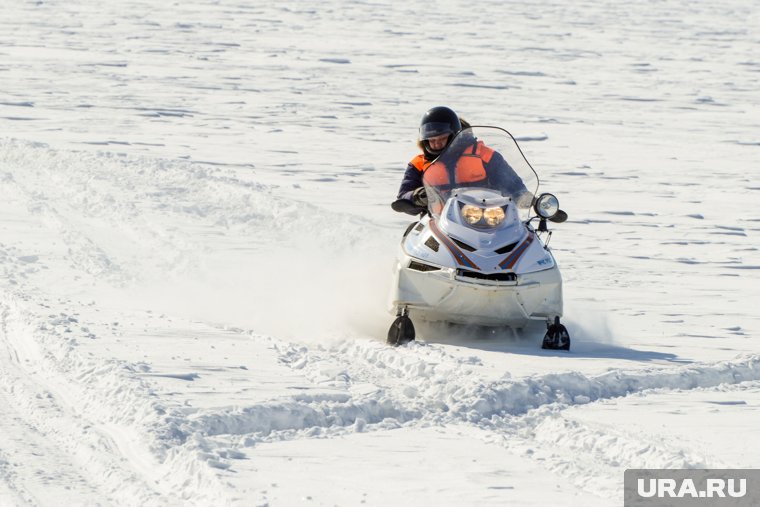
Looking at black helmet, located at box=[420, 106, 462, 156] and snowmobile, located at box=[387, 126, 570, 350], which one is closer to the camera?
snowmobile, located at box=[387, 126, 570, 350]

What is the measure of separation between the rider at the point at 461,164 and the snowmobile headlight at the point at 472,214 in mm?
461

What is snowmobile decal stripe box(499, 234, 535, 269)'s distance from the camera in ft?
25.6

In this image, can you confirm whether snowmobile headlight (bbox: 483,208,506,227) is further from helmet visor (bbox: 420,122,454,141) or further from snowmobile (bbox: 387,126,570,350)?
helmet visor (bbox: 420,122,454,141)

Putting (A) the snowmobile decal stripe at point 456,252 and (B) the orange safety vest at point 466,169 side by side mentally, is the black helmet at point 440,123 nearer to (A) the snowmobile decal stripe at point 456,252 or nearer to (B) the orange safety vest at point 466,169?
(B) the orange safety vest at point 466,169

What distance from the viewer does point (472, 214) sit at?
26.6ft

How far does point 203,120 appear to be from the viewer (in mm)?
19656

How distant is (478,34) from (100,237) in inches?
922

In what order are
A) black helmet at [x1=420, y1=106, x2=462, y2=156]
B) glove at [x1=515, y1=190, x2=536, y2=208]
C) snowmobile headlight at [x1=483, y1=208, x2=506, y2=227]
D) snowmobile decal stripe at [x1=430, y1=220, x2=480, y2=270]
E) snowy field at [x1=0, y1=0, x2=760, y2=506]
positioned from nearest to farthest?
snowy field at [x1=0, y1=0, x2=760, y2=506] → snowmobile decal stripe at [x1=430, y1=220, x2=480, y2=270] → snowmobile headlight at [x1=483, y1=208, x2=506, y2=227] → glove at [x1=515, y1=190, x2=536, y2=208] → black helmet at [x1=420, y1=106, x2=462, y2=156]

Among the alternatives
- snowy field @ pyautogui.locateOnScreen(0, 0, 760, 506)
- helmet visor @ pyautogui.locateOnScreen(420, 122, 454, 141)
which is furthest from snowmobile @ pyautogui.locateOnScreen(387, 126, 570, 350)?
helmet visor @ pyautogui.locateOnScreen(420, 122, 454, 141)

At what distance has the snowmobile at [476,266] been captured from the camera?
7.79 metres

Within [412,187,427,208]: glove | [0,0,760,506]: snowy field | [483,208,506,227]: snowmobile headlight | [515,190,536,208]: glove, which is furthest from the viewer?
[412,187,427,208]: glove

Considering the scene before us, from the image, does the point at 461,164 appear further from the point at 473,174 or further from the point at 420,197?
the point at 420,197

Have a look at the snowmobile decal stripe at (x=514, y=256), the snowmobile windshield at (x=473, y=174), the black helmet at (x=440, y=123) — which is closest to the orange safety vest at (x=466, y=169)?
the snowmobile windshield at (x=473, y=174)

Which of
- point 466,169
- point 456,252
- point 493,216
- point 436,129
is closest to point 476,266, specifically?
point 456,252
